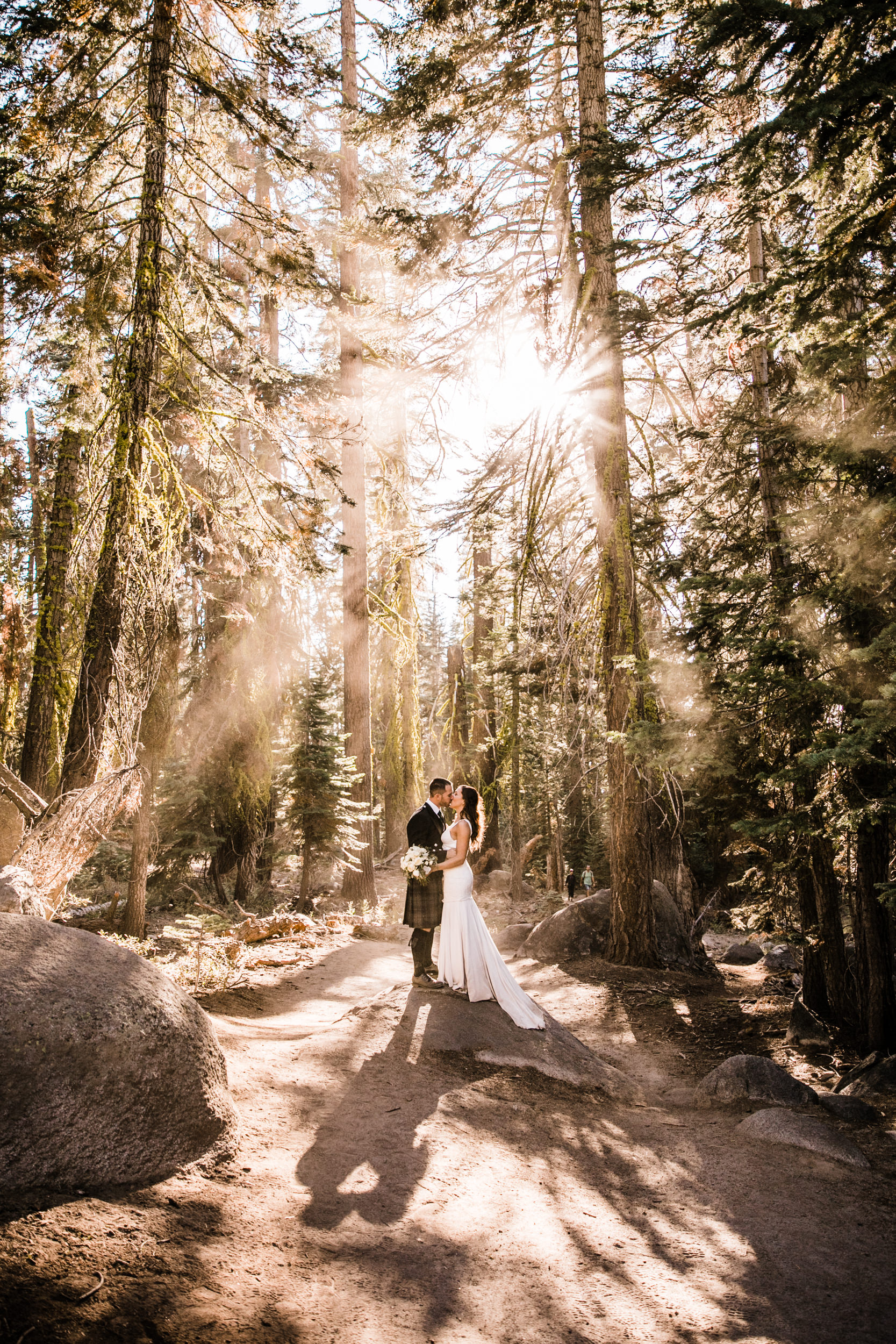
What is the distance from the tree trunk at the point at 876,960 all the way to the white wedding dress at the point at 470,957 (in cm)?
339

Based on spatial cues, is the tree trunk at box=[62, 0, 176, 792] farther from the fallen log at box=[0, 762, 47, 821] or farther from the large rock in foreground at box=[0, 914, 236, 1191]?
the large rock in foreground at box=[0, 914, 236, 1191]

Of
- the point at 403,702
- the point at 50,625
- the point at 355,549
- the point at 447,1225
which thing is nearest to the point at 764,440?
the point at 447,1225

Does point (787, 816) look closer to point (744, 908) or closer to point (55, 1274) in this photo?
point (744, 908)

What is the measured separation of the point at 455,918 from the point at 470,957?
39 centimetres

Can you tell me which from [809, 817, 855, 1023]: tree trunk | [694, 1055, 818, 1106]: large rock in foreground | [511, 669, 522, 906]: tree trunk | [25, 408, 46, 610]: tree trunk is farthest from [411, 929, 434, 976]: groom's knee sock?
[511, 669, 522, 906]: tree trunk

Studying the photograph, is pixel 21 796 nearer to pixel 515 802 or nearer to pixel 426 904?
pixel 426 904

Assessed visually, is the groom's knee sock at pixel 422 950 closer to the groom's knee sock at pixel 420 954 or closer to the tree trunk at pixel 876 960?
the groom's knee sock at pixel 420 954

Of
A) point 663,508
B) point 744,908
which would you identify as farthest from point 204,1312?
point 663,508

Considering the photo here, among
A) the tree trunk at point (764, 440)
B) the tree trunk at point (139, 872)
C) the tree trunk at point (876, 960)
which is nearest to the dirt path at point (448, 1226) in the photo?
the tree trunk at point (876, 960)

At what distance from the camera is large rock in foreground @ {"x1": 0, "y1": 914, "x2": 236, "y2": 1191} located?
9.60ft

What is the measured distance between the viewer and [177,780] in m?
13.0

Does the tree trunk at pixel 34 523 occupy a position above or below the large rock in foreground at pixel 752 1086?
above

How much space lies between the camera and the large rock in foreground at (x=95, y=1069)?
2926 mm

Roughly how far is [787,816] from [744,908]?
349 centimetres
